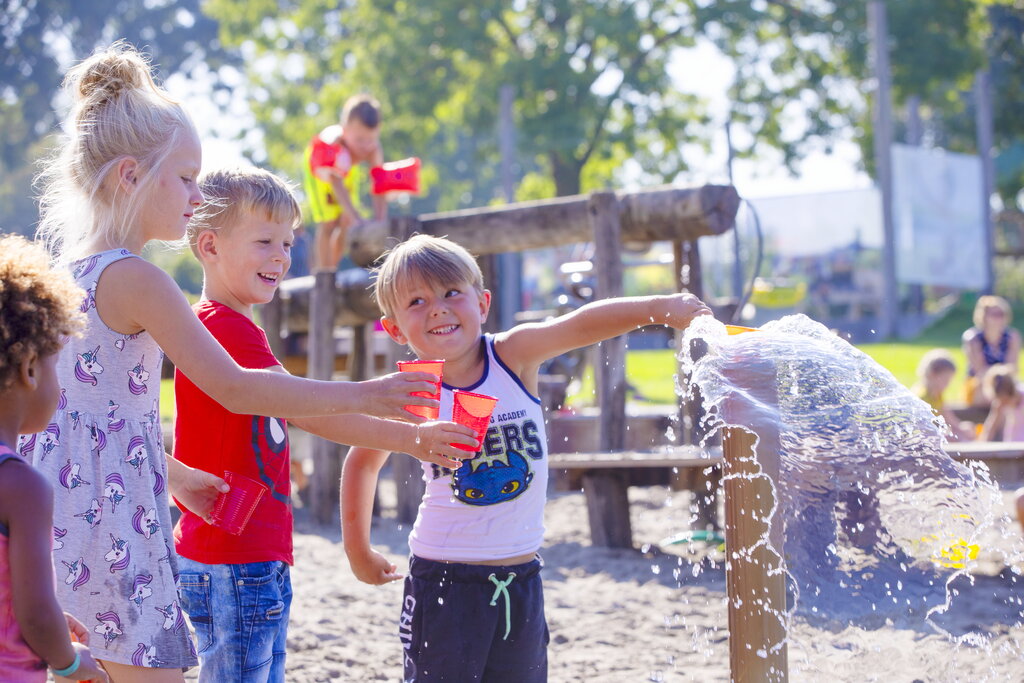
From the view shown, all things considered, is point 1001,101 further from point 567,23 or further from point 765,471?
point 765,471

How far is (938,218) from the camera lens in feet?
56.4

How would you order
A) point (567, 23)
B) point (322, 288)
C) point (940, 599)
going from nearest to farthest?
1. point (940, 599)
2. point (322, 288)
3. point (567, 23)


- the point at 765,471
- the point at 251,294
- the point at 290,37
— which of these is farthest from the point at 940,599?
the point at 290,37

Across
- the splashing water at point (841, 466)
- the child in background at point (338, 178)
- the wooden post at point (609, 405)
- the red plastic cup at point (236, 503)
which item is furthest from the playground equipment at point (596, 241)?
the red plastic cup at point (236, 503)

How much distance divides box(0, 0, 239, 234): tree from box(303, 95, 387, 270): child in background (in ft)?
111

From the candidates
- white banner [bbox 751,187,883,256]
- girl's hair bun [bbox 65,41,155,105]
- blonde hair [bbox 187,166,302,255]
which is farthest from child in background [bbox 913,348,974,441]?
white banner [bbox 751,187,883,256]

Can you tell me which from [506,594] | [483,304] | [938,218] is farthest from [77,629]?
[938,218]

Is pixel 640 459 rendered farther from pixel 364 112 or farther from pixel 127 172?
pixel 364 112

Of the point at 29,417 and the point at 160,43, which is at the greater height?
the point at 160,43

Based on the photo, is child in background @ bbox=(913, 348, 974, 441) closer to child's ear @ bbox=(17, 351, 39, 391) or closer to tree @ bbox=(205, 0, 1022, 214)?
child's ear @ bbox=(17, 351, 39, 391)

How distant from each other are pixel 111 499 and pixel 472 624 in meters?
0.84

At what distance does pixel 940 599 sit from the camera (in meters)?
2.97

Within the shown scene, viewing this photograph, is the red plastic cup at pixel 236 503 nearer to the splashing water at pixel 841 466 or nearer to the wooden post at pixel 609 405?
the splashing water at pixel 841 466

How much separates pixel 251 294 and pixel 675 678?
6.85 feet
